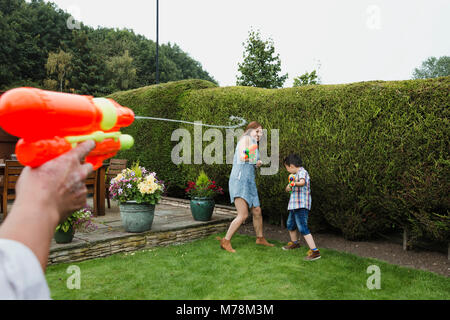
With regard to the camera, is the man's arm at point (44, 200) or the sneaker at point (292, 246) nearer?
the man's arm at point (44, 200)

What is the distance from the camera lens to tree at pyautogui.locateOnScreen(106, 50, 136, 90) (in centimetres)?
4022

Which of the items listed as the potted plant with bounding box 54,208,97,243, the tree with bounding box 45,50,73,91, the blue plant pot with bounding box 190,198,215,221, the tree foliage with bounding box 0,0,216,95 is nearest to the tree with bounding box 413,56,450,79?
the tree foliage with bounding box 0,0,216,95

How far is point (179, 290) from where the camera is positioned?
386 centimetres

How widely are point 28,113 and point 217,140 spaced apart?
6.84 metres

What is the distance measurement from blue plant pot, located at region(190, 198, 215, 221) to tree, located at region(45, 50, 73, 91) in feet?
102

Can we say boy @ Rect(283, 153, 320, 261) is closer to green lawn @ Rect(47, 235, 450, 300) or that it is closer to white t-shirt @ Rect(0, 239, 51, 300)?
green lawn @ Rect(47, 235, 450, 300)

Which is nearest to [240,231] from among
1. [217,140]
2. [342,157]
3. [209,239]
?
[209,239]

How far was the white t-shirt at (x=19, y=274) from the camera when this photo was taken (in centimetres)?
63

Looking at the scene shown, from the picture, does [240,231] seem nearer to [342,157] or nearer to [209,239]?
[209,239]

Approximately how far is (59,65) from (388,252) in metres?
34.4

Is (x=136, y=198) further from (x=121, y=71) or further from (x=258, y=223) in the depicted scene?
(x=121, y=71)

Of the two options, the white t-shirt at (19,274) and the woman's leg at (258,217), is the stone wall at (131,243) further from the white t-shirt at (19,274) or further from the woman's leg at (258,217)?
the white t-shirt at (19,274)

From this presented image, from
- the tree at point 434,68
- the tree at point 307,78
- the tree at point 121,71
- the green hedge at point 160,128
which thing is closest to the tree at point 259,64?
the tree at point 307,78

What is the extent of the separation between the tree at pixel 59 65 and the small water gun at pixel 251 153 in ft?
106
